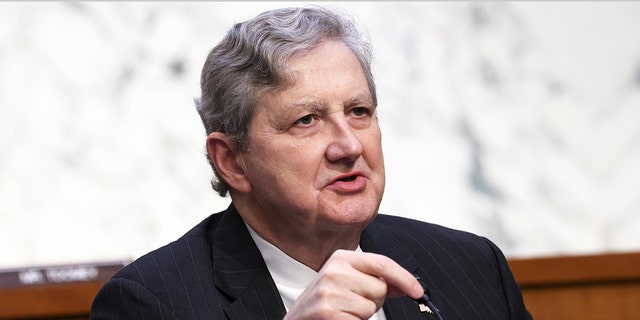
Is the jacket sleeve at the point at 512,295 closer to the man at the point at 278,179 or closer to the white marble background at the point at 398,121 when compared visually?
the man at the point at 278,179

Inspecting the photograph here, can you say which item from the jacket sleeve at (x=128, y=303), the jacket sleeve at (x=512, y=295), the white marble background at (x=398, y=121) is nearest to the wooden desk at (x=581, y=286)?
the white marble background at (x=398, y=121)

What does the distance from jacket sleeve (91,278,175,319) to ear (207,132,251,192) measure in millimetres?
306

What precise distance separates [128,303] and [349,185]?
0.50m

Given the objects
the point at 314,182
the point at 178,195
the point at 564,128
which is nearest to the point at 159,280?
the point at 314,182

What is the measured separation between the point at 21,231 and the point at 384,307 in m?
1.37

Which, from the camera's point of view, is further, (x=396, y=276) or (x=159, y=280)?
(x=159, y=280)

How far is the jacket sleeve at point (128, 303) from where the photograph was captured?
7.25 feet

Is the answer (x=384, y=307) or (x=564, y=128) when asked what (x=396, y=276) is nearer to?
(x=384, y=307)

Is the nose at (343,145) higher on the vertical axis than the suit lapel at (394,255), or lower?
higher

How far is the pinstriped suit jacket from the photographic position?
2250 mm

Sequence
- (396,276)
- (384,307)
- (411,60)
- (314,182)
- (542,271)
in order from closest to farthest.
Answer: (396,276) → (314,182) → (384,307) → (542,271) → (411,60)

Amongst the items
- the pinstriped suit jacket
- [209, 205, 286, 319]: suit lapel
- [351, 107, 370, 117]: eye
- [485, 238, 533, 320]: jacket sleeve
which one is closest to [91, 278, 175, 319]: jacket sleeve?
the pinstriped suit jacket

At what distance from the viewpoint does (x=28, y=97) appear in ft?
11.0

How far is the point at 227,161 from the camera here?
241cm
